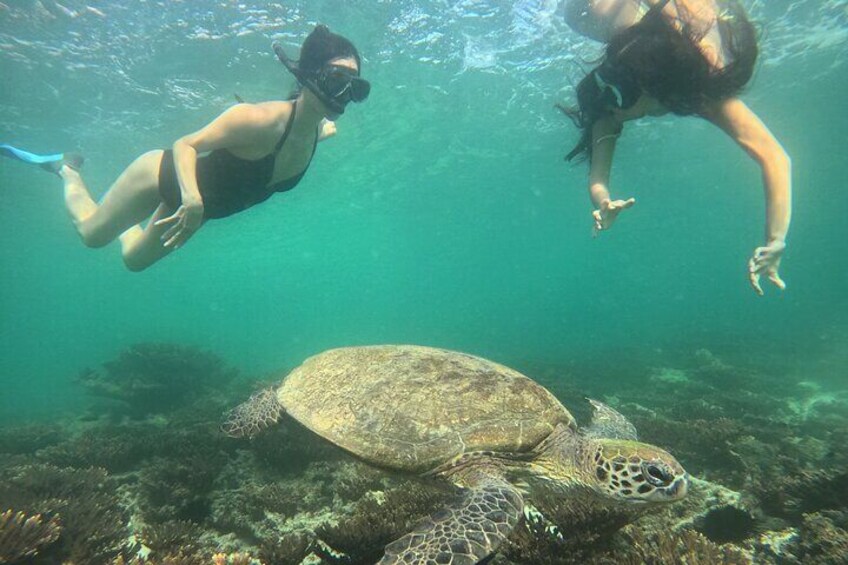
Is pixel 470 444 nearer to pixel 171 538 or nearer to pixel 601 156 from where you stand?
pixel 601 156

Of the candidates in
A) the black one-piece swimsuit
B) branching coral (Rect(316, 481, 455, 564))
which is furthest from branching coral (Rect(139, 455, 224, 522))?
the black one-piece swimsuit

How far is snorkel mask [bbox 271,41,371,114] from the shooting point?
4125mm

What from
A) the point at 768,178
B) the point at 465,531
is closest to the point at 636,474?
the point at 465,531

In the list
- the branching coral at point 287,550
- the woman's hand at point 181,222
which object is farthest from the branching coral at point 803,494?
the woman's hand at point 181,222

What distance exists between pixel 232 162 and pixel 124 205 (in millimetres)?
1468

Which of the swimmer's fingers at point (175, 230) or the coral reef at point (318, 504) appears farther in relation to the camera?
the swimmer's fingers at point (175, 230)

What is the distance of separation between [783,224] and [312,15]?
1307 cm

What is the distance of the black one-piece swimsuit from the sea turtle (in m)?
2.55

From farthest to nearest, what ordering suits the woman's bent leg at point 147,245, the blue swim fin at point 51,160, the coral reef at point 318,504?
the blue swim fin at point 51,160 → the woman's bent leg at point 147,245 → the coral reef at point 318,504

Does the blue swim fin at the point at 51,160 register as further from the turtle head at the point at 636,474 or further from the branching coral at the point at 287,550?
the turtle head at the point at 636,474

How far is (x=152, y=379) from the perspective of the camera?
38.2 feet

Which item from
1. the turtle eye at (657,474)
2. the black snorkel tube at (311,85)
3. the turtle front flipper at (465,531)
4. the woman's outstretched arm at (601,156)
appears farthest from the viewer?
the black snorkel tube at (311,85)

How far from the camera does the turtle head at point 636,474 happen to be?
281cm

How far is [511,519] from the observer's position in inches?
106
